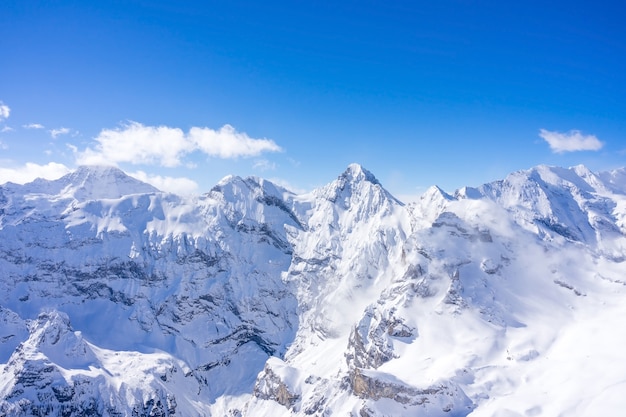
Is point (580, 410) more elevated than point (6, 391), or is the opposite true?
point (580, 410)

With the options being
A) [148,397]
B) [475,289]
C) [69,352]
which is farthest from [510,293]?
[69,352]

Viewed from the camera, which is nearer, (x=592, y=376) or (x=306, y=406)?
(x=592, y=376)

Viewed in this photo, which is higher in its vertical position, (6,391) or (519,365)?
(519,365)

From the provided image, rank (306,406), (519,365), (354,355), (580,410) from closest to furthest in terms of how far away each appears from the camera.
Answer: (580,410) → (519,365) → (306,406) → (354,355)

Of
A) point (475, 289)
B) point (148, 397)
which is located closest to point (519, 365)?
point (475, 289)

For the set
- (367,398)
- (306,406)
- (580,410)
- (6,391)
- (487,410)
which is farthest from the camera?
(6,391)

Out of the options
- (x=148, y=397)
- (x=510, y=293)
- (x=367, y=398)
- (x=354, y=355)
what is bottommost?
(x=148, y=397)

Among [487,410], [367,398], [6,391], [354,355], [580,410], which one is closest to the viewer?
[580,410]

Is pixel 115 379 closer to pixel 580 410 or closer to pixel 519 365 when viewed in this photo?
pixel 519 365

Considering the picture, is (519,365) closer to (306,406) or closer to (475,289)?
(475,289)
